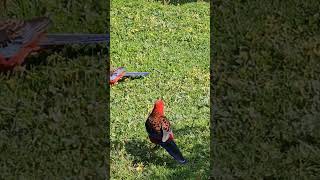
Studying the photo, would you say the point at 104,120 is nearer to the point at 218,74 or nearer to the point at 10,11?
the point at 218,74

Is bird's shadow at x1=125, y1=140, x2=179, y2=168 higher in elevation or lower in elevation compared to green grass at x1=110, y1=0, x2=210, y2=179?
lower

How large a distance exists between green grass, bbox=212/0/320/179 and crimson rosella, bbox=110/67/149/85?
95 centimetres

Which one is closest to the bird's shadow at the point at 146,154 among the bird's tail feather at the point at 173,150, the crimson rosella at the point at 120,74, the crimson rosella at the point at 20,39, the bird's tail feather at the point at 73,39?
the bird's tail feather at the point at 173,150

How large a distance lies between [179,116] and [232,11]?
2376 mm

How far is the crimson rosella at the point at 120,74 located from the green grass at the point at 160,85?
0.09m

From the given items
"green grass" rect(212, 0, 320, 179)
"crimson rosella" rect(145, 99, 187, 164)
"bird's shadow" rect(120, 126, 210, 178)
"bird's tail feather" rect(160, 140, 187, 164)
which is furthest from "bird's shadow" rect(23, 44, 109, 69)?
"bird's tail feather" rect(160, 140, 187, 164)

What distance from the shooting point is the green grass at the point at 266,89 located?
4293 mm

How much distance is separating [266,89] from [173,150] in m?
1.41

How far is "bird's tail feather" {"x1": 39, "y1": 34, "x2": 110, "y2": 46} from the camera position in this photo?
18.7 feet

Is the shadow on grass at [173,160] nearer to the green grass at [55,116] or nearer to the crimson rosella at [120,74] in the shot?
the green grass at [55,116]

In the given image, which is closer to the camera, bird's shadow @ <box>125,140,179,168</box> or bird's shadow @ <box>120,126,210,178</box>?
bird's shadow @ <box>120,126,210,178</box>

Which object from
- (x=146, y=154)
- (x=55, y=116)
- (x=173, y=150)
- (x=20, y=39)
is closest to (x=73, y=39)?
(x=20, y=39)

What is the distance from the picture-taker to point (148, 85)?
261 inches

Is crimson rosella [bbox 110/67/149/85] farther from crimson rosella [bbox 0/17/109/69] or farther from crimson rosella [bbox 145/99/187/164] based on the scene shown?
crimson rosella [bbox 145/99/187/164]
